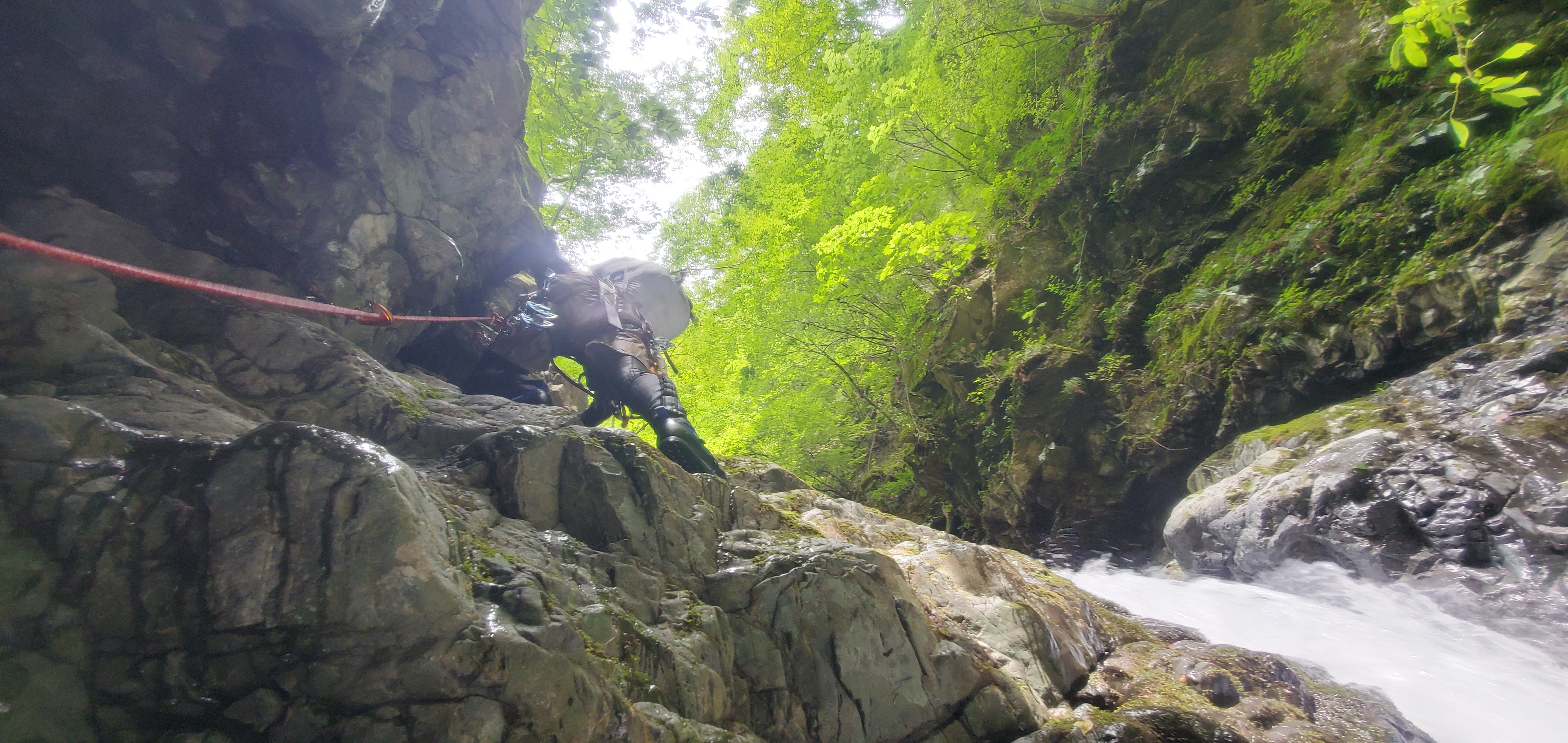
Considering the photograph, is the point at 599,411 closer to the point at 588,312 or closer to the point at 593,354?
the point at 593,354

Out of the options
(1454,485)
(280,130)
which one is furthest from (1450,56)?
(280,130)

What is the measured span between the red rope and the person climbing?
5.27 ft

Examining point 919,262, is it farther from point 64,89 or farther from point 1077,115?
point 64,89

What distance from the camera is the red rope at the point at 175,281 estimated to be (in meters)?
2.51

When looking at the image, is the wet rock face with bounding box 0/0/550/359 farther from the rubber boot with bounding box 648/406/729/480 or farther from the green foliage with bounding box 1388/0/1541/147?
the green foliage with bounding box 1388/0/1541/147

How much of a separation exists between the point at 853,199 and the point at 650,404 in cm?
833

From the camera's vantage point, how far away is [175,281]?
9.91ft

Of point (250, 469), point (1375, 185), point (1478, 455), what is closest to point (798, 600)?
point (250, 469)

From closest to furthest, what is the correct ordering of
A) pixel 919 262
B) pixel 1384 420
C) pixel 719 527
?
pixel 719 527 < pixel 1384 420 < pixel 919 262

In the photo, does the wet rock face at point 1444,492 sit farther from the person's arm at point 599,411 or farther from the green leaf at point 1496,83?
the person's arm at point 599,411

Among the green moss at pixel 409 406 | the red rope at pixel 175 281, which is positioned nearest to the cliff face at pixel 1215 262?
the green moss at pixel 409 406

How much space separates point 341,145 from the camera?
213 inches

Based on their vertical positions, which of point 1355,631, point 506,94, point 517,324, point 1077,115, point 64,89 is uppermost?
point 1077,115

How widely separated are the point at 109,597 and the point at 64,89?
414 cm
